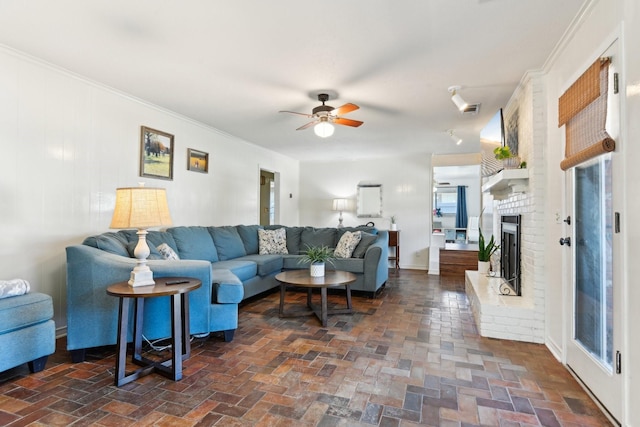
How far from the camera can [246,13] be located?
2.08 metres

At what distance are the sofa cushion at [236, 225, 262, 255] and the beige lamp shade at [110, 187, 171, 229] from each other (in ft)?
8.95

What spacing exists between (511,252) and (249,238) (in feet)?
11.3

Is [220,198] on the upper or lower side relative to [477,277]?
upper

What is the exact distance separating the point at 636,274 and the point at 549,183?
1.36m

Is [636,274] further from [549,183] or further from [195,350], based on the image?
[195,350]

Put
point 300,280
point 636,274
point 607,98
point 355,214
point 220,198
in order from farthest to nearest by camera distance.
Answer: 1. point 355,214
2. point 220,198
3. point 300,280
4. point 607,98
5. point 636,274

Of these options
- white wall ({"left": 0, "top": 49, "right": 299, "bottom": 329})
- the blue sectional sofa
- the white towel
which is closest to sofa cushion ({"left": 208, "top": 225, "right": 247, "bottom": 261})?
the blue sectional sofa

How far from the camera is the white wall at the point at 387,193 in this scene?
267 inches

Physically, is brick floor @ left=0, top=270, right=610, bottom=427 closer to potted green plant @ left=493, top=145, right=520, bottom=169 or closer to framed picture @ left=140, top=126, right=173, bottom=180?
potted green plant @ left=493, top=145, right=520, bottom=169

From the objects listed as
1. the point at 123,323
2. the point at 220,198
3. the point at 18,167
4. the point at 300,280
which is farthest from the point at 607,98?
the point at 220,198

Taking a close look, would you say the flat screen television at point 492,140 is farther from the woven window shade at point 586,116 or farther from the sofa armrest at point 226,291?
the sofa armrest at point 226,291

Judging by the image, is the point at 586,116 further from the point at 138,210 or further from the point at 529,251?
the point at 138,210

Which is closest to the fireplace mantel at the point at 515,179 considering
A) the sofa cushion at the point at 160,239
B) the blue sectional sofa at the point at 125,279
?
the blue sectional sofa at the point at 125,279

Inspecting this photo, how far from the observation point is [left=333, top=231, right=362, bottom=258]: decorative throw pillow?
4738mm
